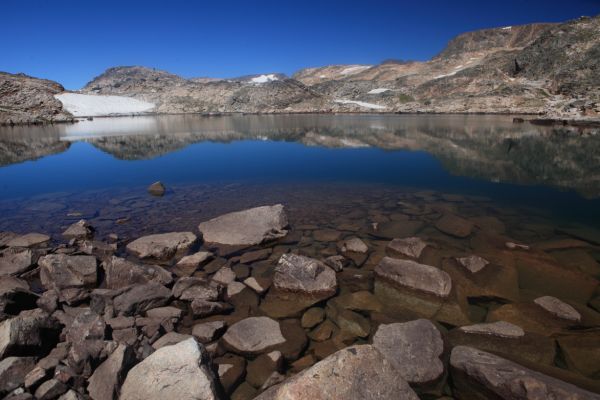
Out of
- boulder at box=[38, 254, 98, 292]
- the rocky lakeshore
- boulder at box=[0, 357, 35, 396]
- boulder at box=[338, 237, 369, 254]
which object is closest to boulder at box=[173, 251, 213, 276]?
the rocky lakeshore

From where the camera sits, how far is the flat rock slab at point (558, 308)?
17.5 ft

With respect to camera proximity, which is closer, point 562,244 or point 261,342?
point 261,342

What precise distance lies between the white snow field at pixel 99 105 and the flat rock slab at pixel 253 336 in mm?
109822

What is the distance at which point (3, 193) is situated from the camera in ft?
48.4

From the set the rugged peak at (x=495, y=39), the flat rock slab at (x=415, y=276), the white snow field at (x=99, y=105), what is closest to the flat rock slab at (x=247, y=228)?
the flat rock slab at (x=415, y=276)

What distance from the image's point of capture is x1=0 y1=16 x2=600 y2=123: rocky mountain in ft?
211

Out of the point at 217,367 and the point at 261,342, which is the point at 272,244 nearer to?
the point at 261,342

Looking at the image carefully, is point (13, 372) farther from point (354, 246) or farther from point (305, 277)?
point (354, 246)

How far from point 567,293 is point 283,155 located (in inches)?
787

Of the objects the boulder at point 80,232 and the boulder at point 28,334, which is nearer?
the boulder at point 28,334

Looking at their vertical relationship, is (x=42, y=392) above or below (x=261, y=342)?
above

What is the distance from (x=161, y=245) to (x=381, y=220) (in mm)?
6341

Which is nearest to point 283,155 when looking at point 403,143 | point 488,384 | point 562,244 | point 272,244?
point 403,143

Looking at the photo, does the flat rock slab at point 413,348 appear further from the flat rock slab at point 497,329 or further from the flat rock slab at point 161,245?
the flat rock slab at point 161,245
